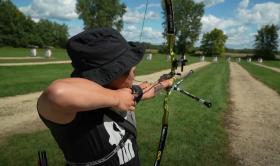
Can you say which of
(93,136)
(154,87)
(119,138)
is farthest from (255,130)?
(93,136)

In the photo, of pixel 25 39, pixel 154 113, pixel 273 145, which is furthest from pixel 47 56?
pixel 25 39

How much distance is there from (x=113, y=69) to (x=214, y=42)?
125959 mm

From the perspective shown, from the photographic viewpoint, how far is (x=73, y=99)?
1.56 metres

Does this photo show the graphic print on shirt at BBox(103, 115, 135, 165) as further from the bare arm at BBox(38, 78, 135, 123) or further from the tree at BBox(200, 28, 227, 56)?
the tree at BBox(200, 28, 227, 56)

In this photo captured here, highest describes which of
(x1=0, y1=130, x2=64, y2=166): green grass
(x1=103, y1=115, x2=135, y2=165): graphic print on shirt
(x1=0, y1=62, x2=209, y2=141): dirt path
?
(x1=103, y1=115, x2=135, y2=165): graphic print on shirt

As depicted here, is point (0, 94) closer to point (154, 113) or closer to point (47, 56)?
point (154, 113)

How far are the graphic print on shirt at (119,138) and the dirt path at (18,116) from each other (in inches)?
241

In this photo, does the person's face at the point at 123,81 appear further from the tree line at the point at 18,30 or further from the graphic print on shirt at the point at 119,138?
the tree line at the point at 18,30

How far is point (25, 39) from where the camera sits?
82.8 meters

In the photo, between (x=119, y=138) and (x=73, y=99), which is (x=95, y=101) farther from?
(x=119, y=138)

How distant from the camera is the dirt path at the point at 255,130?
6780mm

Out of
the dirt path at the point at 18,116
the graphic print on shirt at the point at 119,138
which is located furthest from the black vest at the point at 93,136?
the dirt path at the point at 18,116

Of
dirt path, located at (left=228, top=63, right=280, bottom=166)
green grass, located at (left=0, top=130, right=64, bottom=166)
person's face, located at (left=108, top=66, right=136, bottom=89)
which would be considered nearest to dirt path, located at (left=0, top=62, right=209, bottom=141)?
green grass, located at (left=0, top=130, right=64, bottom=166)

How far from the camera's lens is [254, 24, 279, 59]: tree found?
111 m
